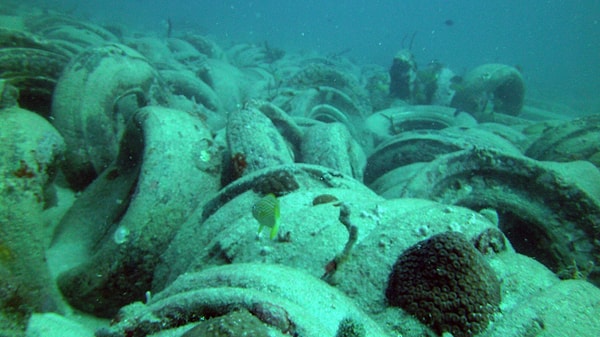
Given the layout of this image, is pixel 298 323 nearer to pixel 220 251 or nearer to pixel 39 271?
pixel 220 251

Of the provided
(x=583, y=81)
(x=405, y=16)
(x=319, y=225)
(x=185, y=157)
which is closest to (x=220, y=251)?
(x=319, y=225)

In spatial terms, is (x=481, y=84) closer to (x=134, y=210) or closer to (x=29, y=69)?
(x=134, y=210)

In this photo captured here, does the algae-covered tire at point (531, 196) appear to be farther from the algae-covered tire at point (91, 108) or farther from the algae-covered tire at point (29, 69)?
the algae-covered tire at point (29, 69)

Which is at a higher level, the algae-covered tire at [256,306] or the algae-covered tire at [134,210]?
the algae-covered tire at [256,306]

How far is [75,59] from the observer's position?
14.8ft

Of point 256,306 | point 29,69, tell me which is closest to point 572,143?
point 256,306

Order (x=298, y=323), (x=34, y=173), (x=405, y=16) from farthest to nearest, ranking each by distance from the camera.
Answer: (x=405, y=16), (x=34, y=173), (x=298, y=323)

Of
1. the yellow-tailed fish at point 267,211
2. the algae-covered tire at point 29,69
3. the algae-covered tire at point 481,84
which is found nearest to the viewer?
the yellow-tailed fish at point 267,211

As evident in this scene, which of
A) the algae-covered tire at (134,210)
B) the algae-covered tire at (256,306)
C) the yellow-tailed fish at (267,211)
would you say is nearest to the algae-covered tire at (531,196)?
the yellow-tailed fish at (267,211)

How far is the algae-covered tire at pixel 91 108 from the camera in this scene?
4.13m

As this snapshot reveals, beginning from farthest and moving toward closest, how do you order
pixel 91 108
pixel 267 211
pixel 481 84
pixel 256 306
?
pixel 481 84 → pixel 91 108 → pixel 267 211 → pixel 256 306

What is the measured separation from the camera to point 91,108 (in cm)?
421

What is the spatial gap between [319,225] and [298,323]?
46.3 inches

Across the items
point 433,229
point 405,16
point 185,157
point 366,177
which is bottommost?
point 366,177
